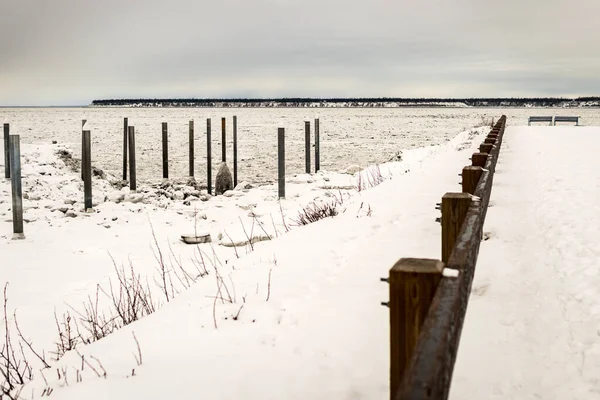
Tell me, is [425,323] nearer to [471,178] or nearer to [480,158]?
[471,178]

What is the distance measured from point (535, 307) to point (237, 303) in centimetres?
Result: 216

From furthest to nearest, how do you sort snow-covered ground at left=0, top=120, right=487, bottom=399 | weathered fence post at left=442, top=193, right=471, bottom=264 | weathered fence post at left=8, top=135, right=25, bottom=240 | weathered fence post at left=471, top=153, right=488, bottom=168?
1. weathered fence post at left=8, top=135, right=25, bottom=240
2. weathered fence post at left=471, top=153, right=488, bottom=168
3. weathered fence post at left=442, top=193, right=471, bottom=264
4. snow-covered ground at left=0, top=120, right=487, bottom=399

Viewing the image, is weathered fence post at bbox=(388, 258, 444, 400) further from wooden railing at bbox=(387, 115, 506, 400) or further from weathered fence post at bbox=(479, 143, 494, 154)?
weathered fence post at bbox=(479, 143, 494, 154)

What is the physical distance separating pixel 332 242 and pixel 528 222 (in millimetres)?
2373

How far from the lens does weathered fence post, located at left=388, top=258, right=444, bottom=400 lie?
2.20 meters

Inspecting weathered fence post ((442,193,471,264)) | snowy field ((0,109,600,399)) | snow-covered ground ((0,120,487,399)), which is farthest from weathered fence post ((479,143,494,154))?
weathered fence post ((442,193,471,264))

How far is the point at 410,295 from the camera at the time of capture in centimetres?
224

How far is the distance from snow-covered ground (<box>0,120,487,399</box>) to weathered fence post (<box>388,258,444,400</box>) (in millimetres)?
1077

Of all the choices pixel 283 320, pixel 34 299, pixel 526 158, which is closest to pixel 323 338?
pixel 283 320

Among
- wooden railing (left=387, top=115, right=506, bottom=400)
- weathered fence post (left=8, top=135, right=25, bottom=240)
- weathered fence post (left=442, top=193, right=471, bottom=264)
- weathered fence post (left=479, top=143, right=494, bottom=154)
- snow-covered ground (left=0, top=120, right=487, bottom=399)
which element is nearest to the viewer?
wooden railing (left=387, top=115, right=506, bottom=400)

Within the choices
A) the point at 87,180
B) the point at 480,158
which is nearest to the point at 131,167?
the point at 87,180

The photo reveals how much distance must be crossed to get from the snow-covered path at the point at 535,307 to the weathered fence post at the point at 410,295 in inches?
43.3

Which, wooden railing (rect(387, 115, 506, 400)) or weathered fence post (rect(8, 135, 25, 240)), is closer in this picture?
wooden railing (rect(387, 115, 506, 400))

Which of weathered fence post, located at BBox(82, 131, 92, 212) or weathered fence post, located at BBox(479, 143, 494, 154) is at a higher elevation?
weathered fence post, located at BBox(479, 143, 494, 154)
